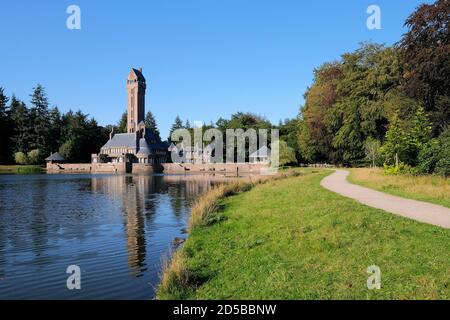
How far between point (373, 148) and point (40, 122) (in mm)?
89947

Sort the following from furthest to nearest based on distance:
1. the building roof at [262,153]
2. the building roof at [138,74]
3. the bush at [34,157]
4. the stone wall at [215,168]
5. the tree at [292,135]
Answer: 1. the building roof at [138,74]
2. the bush at [34,157]
3. the stone wall at [215,168]
4. the building roof at [262,153]
5. the tree at [292,135]

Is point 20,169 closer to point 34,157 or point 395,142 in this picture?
point 34,157

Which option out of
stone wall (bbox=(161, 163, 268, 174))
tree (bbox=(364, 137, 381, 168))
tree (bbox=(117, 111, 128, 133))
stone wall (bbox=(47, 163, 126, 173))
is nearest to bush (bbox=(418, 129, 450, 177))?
tree (bbox=(364, 137, 381, 168))

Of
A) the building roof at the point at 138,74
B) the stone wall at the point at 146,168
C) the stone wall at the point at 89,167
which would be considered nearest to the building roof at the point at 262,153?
the stone wall at the point at 146,168

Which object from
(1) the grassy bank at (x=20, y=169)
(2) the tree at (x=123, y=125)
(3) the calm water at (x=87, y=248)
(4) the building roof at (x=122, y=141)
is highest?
(2) the tree at (x=123, y=125)

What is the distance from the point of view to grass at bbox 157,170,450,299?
744 cm

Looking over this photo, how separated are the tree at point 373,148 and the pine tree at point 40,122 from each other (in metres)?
84.6

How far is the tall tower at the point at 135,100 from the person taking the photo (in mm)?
119188

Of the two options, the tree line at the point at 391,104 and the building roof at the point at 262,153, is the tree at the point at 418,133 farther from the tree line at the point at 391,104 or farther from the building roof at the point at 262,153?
the building roof at the point at 262,153

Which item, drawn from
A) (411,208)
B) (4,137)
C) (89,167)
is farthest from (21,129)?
(411,208)
